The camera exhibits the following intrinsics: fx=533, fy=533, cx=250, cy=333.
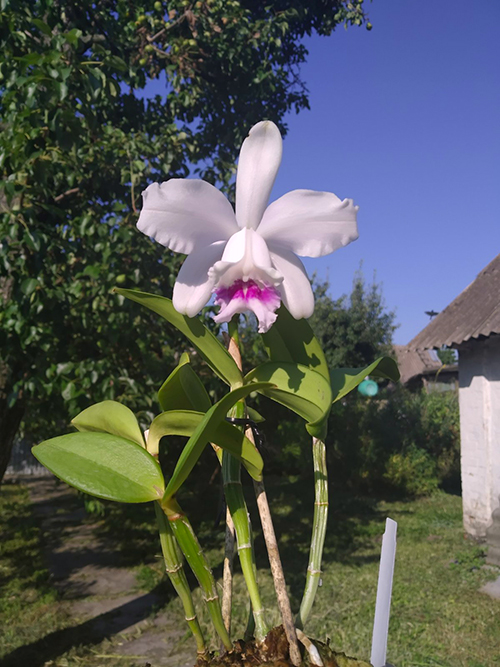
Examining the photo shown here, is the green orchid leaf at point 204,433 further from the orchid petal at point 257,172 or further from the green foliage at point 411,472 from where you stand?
the green foliage at point 411,472

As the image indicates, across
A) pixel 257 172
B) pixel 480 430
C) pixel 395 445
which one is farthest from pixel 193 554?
pixel 395 445

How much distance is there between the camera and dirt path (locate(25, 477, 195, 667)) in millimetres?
2801

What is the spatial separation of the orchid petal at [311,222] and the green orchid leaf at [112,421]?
24cm

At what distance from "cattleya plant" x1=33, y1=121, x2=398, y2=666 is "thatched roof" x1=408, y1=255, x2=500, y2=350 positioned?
12.2 feet

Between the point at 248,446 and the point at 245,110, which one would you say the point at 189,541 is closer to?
the point at 248,446

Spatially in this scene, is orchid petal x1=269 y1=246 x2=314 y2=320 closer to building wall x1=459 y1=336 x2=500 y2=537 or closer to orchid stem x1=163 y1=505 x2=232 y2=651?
orchid stem x1=163 y1=505 x2=232 y2=651

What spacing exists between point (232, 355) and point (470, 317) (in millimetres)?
4179

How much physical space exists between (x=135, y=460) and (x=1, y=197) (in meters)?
2.55

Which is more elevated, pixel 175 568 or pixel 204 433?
pixel 204 433

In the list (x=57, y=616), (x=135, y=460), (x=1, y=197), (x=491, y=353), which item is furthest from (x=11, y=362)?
(x=491, y=353)

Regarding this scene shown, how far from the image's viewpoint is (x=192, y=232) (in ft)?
1.73

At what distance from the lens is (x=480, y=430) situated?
4270 mm

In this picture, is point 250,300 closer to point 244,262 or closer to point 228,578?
point 244,262

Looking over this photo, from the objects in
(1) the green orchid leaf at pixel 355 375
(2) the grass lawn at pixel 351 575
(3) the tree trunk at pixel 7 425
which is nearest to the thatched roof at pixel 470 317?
(2) the grass lawn at pixel 351 575
